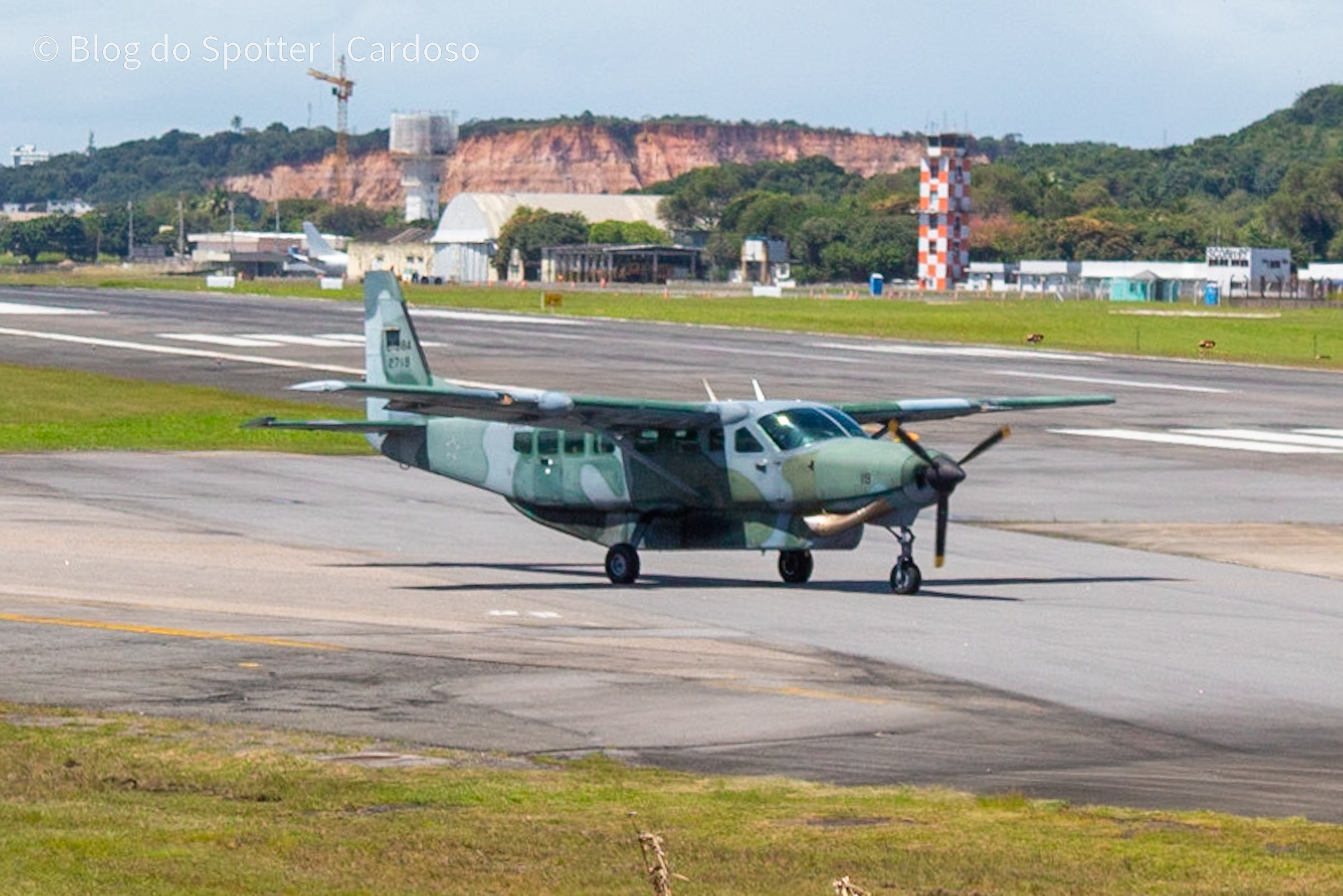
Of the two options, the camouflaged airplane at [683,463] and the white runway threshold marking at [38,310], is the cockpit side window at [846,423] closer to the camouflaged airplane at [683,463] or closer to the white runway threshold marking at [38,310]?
the camouflaged airplane at [683,463]

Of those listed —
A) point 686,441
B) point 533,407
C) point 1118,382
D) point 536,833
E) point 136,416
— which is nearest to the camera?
point 536,833

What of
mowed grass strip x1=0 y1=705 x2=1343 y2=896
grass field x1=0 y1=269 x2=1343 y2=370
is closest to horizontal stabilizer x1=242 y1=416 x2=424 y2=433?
mowed grass strip x1=0 y1=705 x2=1343 y2=896

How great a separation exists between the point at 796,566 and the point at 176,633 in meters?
9.87

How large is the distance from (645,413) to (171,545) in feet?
28.6

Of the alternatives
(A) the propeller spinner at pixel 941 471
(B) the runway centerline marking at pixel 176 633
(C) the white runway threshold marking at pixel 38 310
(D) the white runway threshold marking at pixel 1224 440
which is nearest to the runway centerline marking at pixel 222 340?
(C) the white runway threshold marking at pixel 38 310

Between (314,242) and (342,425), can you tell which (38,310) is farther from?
(342,425)

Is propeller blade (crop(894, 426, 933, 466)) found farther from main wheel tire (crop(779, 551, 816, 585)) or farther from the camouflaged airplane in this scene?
main wheel tire (crop(779, 551, 816, 585))

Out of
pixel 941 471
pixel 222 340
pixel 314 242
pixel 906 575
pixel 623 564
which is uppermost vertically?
pixel 314 242

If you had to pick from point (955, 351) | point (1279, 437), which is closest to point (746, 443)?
point (1279, 437)

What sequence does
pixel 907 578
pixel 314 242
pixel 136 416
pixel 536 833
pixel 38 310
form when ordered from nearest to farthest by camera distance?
pixel 536 833, pixel 907 578, pixel 136 416, pixel 38 310, pixel 314 242

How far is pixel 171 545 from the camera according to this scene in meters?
33.7

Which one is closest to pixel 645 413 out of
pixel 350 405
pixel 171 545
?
pixel 171 545

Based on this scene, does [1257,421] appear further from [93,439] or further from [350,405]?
[93,439]

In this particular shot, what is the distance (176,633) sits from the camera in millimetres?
24812
